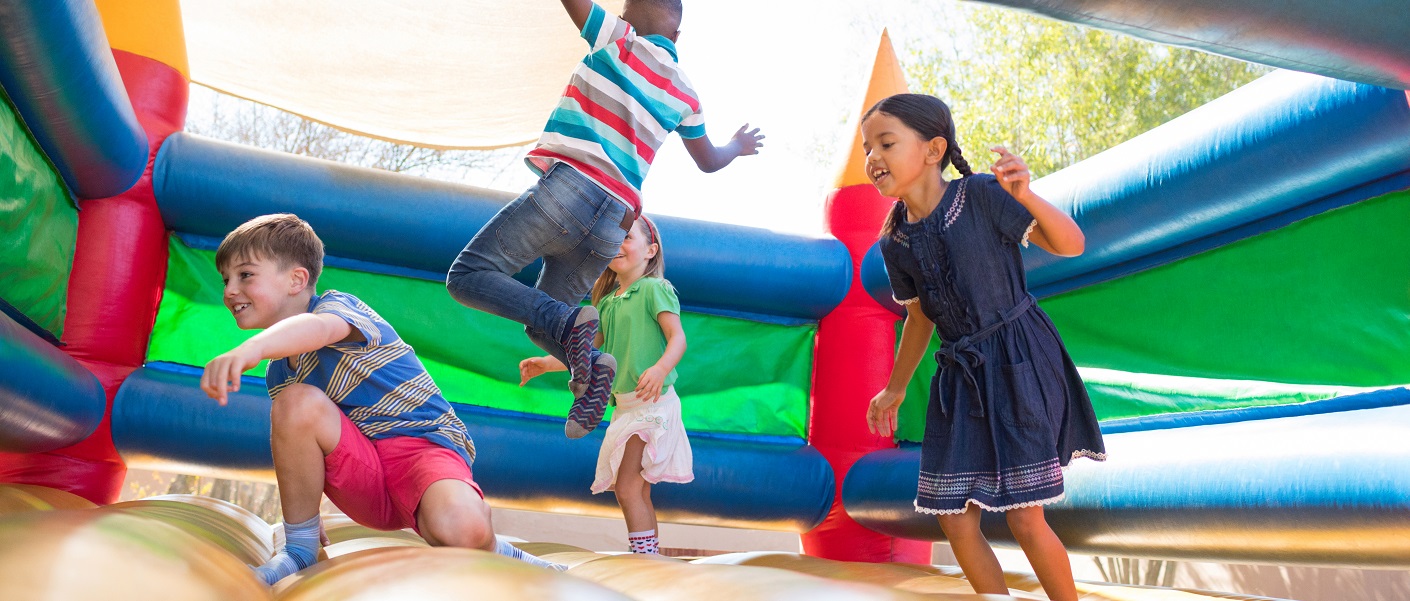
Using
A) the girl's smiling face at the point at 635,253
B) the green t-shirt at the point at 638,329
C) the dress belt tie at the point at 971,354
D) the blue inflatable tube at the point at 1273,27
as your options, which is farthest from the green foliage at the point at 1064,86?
the blue inflatable tube at the point at 1273,27

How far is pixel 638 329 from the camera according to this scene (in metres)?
2.40

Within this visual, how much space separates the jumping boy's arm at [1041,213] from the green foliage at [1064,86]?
314 inches

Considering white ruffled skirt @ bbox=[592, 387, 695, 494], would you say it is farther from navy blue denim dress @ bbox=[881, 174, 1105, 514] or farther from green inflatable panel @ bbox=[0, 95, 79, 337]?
green inflatable panel @ bbox=[0, 95, 79, 337]

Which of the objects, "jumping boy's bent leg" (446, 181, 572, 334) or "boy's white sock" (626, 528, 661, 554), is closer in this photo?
"jumping boy's bent leg" (446, 181, 572, 334)

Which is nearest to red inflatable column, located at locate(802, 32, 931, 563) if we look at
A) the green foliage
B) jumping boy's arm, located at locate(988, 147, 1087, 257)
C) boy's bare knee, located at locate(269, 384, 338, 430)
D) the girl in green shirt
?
the girl in green shirt

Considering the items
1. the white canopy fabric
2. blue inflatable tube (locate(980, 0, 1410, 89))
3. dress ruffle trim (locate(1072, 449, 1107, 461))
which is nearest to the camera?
blue inflatable tube (locate(980, 0, 1410, 89))

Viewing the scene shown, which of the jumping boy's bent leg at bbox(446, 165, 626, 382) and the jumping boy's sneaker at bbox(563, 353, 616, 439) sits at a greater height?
the jumping boy's bent leg at bbox(446, 165, 626, 382)

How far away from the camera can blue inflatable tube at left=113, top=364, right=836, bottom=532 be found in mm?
2344

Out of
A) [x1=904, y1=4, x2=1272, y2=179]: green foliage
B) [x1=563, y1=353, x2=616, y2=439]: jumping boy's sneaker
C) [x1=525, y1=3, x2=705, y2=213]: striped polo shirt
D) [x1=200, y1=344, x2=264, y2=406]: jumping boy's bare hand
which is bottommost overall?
[x1=200, y1=344, x2=264, y2=406]: jumping boy's bare hand

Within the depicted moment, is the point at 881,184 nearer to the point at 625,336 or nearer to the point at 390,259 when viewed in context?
the point at 625,336

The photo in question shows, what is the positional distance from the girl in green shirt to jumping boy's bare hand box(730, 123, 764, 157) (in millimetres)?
365

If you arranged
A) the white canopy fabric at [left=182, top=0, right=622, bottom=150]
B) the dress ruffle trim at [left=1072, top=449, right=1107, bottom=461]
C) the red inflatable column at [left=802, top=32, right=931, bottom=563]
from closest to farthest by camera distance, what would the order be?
the dress ruffle trim at [left=1072, top=449, right=1107, bottom=461], the red inflatable column at [left=802, top=32, right=931, bottom=563], the white canopy fabric at [left=182, top=0, right=622, bottom=150]

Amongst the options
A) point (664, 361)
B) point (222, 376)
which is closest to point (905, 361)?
point (664, 361)

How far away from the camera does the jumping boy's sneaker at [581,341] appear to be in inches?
67.4
